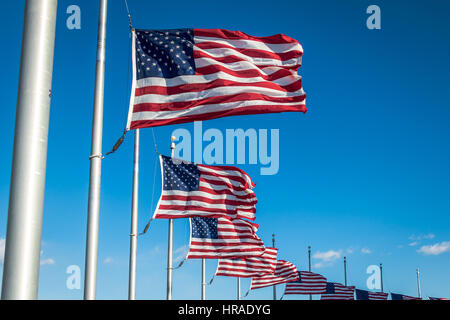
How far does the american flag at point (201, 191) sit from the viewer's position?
61.6ft

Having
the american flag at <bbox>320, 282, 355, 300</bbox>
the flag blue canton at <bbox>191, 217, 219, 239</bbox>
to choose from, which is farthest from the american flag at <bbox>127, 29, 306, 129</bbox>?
the american flag at <bbox>320, 282, 355, 300</bbox>

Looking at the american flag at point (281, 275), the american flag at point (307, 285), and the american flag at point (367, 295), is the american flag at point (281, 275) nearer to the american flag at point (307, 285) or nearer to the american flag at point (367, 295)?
the american flag at point (307, 285)

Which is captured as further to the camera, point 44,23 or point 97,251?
point 97,251

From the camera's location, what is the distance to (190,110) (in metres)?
10.4

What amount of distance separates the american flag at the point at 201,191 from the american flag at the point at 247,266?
37.0 ft

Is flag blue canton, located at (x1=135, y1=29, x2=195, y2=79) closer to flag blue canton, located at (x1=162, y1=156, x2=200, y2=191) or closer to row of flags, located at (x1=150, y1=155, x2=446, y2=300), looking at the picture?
row of flags, located at (x1=150, y1=155, x2=446, y2=300)

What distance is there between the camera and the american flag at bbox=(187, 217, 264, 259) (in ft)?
79.5

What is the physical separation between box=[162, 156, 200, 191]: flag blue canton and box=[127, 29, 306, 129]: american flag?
26.8ft

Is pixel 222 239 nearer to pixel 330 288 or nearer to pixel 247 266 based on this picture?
pixel 247 266

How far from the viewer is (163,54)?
10.9 meters

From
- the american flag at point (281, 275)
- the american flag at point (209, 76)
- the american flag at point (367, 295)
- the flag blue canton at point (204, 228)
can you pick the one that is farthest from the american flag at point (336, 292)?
the american flag at point (209, 76)
